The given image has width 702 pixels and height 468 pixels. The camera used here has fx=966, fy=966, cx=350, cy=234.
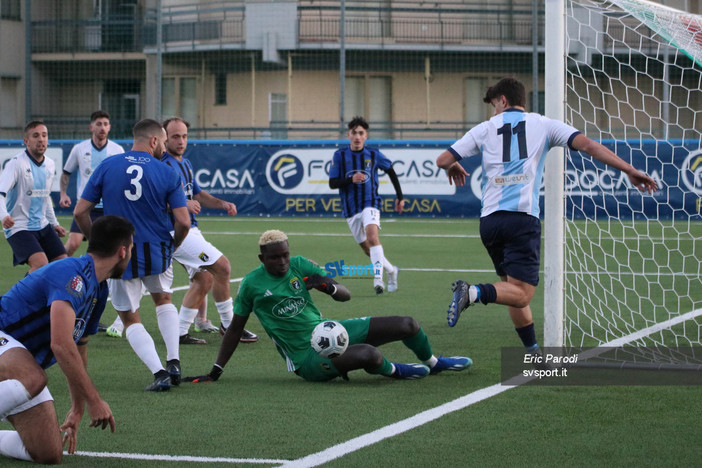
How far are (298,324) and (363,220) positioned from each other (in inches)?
233

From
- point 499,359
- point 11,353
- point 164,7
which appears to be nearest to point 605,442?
point 499,359

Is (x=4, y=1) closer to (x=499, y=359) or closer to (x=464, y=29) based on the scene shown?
(x=464, y=29)

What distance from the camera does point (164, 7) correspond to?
3434 centimetres

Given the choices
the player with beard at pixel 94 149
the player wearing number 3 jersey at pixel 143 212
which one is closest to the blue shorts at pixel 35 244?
the player with beard at pixel 94 149

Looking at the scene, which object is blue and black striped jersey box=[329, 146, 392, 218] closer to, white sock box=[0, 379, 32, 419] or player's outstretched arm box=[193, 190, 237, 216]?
player's outstretched arm box=[193, 190, 237, 216]

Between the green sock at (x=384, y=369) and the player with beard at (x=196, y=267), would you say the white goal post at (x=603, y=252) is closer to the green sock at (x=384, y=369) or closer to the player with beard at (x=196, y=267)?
the green sock at (x=384, y=369)

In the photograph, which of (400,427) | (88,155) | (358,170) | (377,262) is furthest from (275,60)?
(400,427)

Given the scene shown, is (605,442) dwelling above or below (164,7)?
below

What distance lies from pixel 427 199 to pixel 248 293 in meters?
17.2

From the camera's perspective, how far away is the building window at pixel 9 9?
35.7 meters

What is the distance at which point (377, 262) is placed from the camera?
39.4 feet

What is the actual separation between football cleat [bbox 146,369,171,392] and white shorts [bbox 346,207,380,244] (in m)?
6.11

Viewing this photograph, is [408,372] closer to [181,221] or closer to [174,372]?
[174,372]

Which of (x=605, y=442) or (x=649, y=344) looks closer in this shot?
(x=605, y=442)
